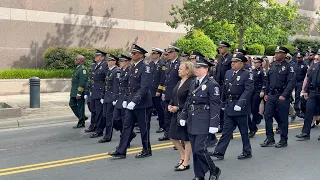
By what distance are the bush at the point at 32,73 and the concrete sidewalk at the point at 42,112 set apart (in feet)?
4.24

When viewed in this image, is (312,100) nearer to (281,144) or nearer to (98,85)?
(281,144)

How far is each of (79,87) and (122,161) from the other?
363cm

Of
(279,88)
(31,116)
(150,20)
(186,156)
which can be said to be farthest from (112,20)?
(186,156)

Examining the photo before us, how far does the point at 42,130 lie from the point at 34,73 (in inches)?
303

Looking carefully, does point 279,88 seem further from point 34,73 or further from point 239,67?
point 34,73

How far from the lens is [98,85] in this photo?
33.9ft

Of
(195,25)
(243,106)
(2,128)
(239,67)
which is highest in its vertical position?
(195,25)

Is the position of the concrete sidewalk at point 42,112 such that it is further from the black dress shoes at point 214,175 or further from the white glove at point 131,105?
the black dress shoes at point 214,175

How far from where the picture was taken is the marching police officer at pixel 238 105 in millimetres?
7898

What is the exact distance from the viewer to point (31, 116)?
12.7m

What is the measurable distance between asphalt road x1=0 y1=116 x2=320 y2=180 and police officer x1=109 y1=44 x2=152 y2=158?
0.24 m

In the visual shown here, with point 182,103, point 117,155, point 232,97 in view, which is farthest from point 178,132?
point 232,97

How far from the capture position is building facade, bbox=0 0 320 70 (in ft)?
63.0

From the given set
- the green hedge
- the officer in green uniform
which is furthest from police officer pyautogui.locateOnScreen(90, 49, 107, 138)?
the green hedge
